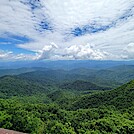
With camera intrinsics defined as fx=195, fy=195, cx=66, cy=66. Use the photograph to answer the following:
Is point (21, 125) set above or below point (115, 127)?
above

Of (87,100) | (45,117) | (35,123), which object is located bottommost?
(87,100)

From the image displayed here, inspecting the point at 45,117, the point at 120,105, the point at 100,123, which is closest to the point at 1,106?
the point at 45,117

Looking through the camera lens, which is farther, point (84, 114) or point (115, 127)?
point (84, 114)

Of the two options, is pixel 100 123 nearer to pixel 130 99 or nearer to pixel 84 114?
pixel 84 114

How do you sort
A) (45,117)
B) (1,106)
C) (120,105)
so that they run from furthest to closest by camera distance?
(120,105) < (1,106) < (45,117)

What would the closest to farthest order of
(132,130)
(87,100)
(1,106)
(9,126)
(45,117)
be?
(9,126)
(132,130)
(45,117)
(1,106)
(87,100)

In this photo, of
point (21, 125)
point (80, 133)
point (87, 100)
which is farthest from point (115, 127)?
point (87, 100)

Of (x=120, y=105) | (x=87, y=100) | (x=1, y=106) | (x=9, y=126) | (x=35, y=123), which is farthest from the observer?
(x=87, y=100)

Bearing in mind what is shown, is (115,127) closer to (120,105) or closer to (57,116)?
(57,116)

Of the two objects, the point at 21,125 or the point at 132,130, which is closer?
the point at 21,125
